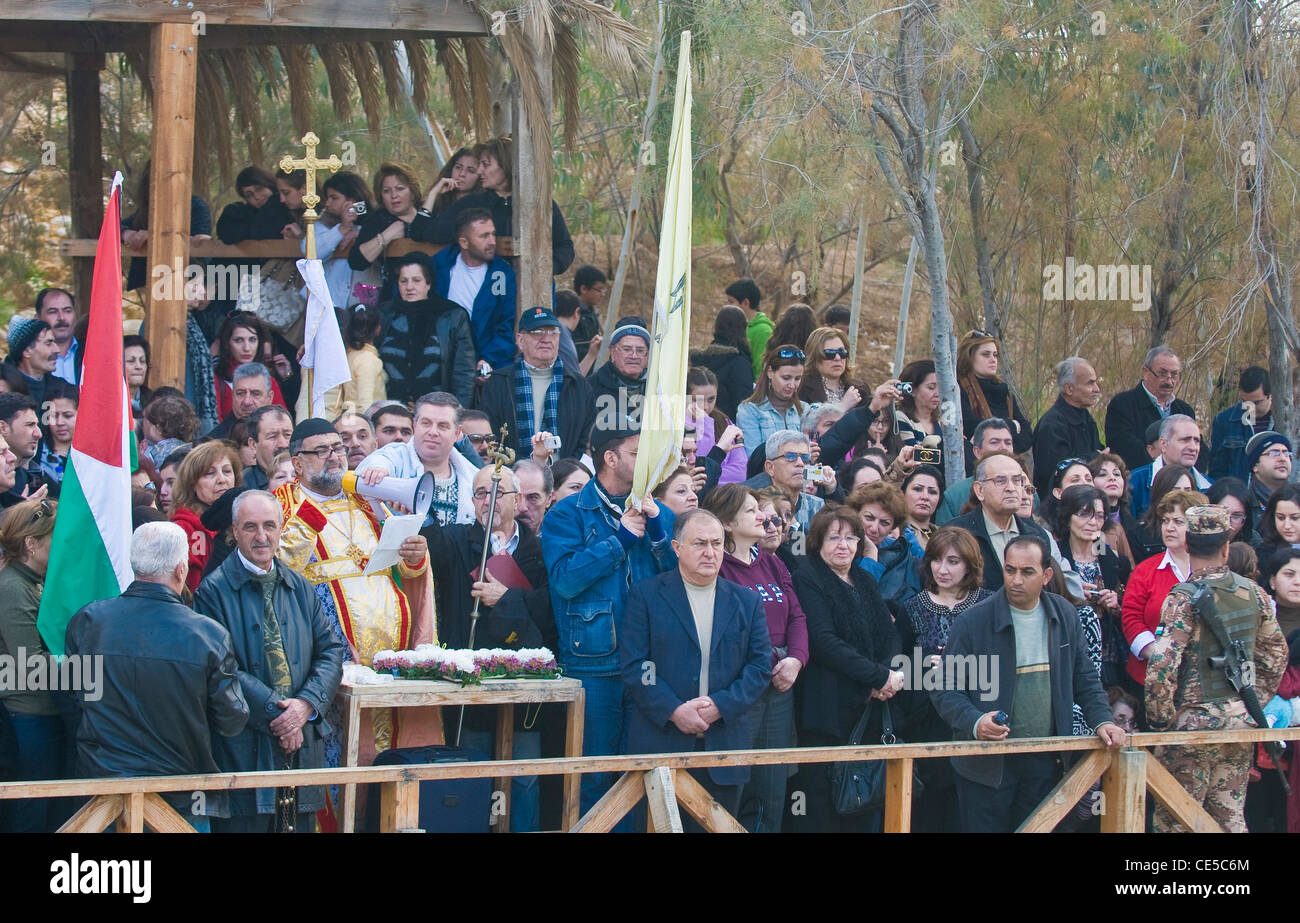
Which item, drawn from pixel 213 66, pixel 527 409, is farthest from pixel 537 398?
pixel 213 66

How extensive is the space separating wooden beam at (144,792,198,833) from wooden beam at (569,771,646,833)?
1513mm

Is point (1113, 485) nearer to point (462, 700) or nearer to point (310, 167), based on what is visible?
point (462, 700)

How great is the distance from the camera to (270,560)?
6848mm

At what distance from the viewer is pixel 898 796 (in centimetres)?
718

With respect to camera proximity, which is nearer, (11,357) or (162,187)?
(11,357)

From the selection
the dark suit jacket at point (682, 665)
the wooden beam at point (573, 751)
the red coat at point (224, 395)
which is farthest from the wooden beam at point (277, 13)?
the wooden beam at point (573, 751)

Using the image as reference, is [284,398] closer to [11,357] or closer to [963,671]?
[11,357]

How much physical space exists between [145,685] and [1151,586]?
15.9 feet

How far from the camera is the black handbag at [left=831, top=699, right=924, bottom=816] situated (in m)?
7.69

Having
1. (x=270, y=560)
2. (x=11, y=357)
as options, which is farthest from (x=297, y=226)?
(x=270, y=560)

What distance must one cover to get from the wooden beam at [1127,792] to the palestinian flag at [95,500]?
14.1 feet

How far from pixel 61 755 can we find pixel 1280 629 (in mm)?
5649

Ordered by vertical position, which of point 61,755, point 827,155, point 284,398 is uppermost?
point 827,155

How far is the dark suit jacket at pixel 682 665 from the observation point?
23.6 feet
